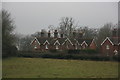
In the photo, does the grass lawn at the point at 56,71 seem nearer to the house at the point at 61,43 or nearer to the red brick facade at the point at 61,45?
the red brick facade at the point at 61,45

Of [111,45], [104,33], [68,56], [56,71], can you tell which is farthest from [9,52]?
[104,33]

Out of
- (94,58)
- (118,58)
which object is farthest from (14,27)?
(118,58)

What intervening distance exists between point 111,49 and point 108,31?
15.1 m

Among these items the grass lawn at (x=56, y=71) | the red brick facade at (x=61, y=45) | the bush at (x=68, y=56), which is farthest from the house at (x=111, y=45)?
the grass lawn at (x=56, y=71)

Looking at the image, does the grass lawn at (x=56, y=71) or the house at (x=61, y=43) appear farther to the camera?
the house at (x=61, y=43)

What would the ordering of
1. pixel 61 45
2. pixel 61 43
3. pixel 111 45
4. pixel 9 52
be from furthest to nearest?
pixel 61 43 < pixel 61 45 < pixel 111 45 < pixel 9 52

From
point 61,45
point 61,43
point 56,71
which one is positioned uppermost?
point 61,43

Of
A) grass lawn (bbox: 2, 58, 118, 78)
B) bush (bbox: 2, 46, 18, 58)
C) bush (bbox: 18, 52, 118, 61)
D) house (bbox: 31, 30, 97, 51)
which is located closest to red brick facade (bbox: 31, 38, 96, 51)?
house (bbox: 31, 30, 97, 51)

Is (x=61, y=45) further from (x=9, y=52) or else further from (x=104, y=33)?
(x=9, y=52)

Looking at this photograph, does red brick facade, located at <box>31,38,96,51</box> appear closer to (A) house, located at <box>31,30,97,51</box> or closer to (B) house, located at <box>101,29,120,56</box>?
(A) house, located at <box>31,30,97,51</box>

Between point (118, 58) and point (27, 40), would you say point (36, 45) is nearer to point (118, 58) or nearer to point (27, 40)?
point (27, 40)

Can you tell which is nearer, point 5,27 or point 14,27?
point 5,27

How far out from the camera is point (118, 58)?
34125mm

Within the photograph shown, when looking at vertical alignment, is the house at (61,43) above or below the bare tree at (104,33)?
below
